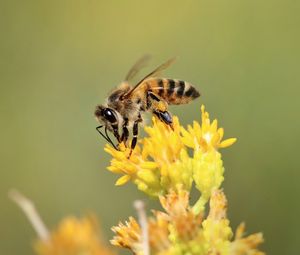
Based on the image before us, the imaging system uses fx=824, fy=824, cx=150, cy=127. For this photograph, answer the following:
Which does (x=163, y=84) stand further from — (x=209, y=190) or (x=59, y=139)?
(x=59, y=139)

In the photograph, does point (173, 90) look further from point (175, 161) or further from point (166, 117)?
point (175, 161)

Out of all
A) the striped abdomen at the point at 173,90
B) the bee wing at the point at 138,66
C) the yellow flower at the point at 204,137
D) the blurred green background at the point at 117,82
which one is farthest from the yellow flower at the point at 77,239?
the blurred green background at the point at 117,82

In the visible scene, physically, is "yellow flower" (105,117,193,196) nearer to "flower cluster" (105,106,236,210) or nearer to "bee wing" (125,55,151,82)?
"flower cluster" (105,106,236,210)

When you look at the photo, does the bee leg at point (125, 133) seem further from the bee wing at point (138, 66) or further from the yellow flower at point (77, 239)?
the yellow flower at point (77, 239)

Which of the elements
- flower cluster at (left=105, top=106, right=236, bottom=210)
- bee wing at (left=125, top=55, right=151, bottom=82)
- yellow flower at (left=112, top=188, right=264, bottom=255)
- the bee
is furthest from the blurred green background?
yellow flower at (left=112, top=188, right=264, bottom=255)

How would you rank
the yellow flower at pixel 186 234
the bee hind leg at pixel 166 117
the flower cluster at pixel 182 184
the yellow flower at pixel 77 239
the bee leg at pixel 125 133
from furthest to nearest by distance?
1. the bee leg at pixel 125 133
2. the bee hind leg at pixel 166 117
3. the flower cluster at pixel 182 184
4. the yellow flower at pixel 186 234
5. the yellow flower at pixel 77 239

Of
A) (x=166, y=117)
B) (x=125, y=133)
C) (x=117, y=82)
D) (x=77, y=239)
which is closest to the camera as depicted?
(x=77, y=239)

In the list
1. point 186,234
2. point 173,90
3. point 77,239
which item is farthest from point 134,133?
point 77,239
